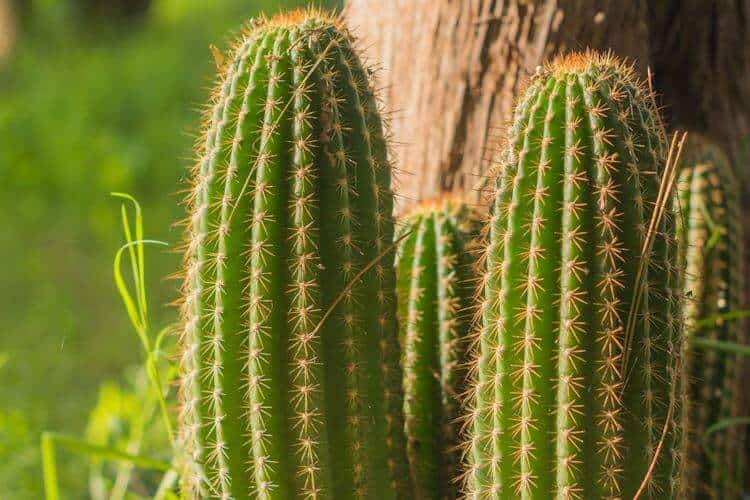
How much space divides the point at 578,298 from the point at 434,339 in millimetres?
481

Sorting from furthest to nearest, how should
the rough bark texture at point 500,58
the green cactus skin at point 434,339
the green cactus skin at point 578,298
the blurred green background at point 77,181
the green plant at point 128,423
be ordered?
1. the blurred green background at point 77,181
2. the rough bark texture at point 500,58
3. the green cactus skin at point 434,339
4. the green plant at point 128,423
5. the green cactus skin at point 578,298

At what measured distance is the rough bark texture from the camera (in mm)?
2076

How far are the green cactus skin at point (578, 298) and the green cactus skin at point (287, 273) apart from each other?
23cm

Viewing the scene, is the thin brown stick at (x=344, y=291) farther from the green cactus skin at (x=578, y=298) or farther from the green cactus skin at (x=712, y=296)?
the green cactus skin at (x=712, y=296)

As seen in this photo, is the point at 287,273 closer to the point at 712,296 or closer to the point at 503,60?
the point at 503,60

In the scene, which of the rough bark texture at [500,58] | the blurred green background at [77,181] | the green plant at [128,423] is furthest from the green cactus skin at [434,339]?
the blurred green background at [77,181]

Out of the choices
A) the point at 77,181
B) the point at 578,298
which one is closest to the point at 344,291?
the point at 578,298

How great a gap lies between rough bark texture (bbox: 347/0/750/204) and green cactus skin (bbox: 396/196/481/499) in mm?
185

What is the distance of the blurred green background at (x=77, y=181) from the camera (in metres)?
3.86

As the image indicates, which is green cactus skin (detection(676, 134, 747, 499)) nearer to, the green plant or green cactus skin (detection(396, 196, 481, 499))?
green cactus skin (detection(396, 196, 481, 499))

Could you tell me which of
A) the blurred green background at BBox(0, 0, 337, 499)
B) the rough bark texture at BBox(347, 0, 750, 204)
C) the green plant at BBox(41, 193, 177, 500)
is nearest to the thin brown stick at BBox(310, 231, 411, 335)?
the green plant at BBox(41, 193, 177, 500)

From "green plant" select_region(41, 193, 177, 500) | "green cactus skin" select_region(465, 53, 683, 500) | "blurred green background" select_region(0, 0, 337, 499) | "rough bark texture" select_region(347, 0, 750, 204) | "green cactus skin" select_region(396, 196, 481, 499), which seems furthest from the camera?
"blurred green background" select_region(0, 0, 337, 499)

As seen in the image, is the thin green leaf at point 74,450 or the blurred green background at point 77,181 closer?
the thin green leaf at point 74,450

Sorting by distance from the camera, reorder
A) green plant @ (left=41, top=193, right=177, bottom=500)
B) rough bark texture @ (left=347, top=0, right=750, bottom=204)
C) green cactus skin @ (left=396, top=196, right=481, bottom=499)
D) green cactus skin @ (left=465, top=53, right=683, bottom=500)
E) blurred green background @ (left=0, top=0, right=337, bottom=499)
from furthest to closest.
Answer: blurred green background @ (left=0, top=0, right=337, bottom=499) < rough bark texture @ (left=347, top=0, right=750, bottom=204) < green cactus skin @ (left=396, top=196, right=481, bottom=499) < green plant @ (left=41, top=193, right=177, bottom=500) < green cactus skin @ (left=465, top=53, right=683, bottom=500)
